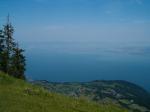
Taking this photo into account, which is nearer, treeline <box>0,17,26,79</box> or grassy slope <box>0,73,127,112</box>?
grassy slope <box>0,73,127,112</box>

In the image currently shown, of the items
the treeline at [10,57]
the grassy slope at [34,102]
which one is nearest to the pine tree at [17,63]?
the treeline at [10,57]

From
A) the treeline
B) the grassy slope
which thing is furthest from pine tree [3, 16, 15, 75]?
the grassy slope

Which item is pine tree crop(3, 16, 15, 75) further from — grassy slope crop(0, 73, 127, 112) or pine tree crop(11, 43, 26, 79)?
grassy slope crop(0, 73, 127, 112)

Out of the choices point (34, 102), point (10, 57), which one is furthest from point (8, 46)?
point (34, 102)

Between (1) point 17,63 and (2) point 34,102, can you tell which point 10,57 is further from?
(2) point 34,102

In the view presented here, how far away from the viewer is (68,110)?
25.0 meters

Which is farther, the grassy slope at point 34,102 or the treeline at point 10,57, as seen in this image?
the treeline at point 10,57

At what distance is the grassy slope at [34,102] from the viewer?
23461mm

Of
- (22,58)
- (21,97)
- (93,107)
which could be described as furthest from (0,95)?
(22,58)

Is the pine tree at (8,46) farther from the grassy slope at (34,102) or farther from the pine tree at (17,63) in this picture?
the grassy slope at (34,102)

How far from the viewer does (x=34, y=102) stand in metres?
25.9

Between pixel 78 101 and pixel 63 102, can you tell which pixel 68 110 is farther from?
pixel 78 101

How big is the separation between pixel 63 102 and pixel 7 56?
45.0 meters

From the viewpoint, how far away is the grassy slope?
2346 cm
